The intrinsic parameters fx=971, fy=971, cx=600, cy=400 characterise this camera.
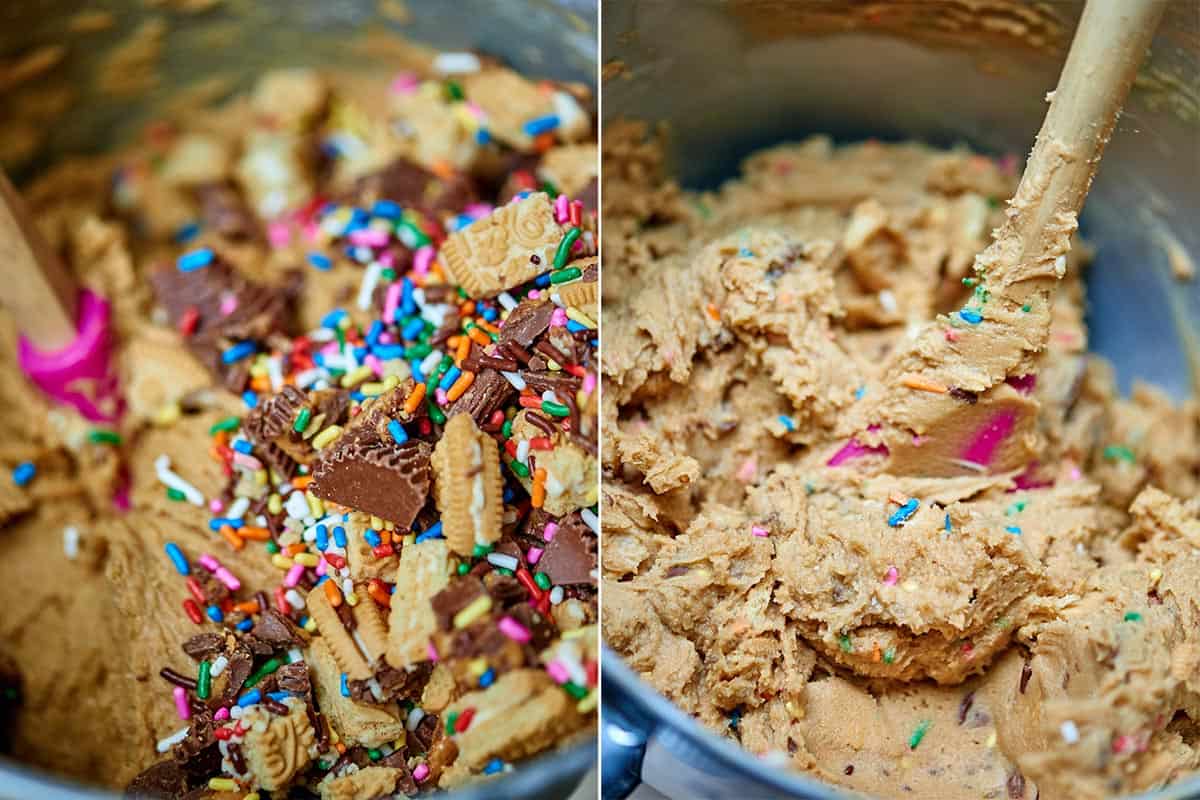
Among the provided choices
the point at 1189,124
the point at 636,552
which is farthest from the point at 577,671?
the point at 1189,124

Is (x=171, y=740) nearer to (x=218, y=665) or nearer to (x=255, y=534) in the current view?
(x=218, y=665)

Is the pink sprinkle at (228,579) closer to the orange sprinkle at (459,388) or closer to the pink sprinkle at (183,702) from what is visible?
the pink sprinkle at (183,702)

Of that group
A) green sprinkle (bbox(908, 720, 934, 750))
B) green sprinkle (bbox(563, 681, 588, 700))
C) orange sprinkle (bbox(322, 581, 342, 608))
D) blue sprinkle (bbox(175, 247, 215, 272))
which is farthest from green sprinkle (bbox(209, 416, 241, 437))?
green sprinkle (bbox(908, 720, 934, 750))

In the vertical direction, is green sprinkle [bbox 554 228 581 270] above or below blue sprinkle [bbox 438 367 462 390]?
above

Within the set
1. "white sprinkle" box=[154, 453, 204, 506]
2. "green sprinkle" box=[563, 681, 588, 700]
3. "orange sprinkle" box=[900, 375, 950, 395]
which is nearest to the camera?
"green sprinkle" box=[563, 681, 588, 700]

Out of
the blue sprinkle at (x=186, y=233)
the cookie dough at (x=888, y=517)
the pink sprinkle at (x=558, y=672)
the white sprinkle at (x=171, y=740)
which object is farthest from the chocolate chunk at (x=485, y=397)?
the blue sprinkle at (x=186, y=233)

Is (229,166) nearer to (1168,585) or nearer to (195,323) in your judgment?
(195,323)

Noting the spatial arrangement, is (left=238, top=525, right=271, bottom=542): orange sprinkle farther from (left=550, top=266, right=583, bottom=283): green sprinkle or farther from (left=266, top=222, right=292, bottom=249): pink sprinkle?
(left=266, top=222, right=292, bottom=249): pink sprinkle
